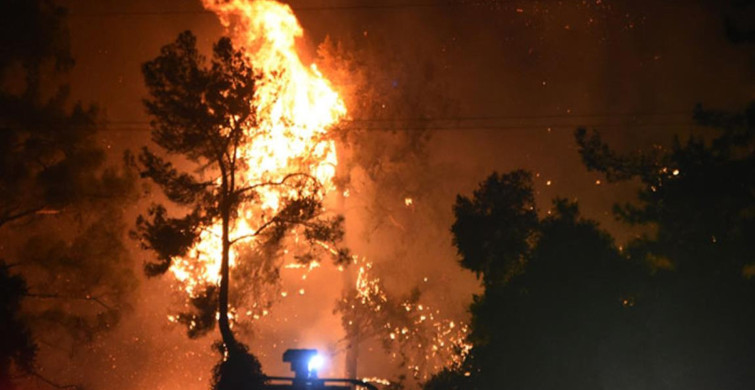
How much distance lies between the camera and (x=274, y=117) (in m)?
21.7

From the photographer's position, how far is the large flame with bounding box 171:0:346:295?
2158cm

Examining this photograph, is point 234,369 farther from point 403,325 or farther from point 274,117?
point 403,325

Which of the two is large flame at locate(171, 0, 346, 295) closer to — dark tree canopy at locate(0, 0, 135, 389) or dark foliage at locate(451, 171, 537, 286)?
dark tree canopy at locate(0, 0, 135, 389)

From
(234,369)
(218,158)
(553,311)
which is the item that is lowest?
(234,369)

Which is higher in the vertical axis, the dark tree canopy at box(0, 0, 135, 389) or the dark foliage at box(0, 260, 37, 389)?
the dark tree canopy at box(0, 0, 135, 389)


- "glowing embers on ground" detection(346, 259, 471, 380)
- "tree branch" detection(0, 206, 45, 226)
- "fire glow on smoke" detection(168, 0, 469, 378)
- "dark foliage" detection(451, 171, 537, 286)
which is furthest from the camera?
"glowing embers on ground" detection(346, 259, 471, 380)

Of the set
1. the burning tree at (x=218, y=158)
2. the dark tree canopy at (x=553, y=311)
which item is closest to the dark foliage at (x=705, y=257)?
the dark tree canopy at (x=553, y=311)

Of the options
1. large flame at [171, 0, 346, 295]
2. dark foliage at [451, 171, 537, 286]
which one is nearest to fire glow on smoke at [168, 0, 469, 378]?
large flame at [171, 0, 346, 295]

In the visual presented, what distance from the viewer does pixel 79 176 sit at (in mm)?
21719

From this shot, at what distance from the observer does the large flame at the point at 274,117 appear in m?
21.6

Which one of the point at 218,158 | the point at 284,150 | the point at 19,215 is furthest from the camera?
the point at 284,150

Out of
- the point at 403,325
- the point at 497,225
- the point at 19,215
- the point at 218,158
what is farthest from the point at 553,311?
the point at 403,325

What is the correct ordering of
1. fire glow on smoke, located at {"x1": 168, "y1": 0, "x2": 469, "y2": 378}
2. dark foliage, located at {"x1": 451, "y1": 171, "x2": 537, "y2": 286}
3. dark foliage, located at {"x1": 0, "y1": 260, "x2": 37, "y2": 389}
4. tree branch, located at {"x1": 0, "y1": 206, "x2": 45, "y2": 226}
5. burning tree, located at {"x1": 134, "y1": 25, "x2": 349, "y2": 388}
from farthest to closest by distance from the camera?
fire glow on smoke, located at {"x1": 168, "y1": 0, "x2": 469, "y2": 378} < tree branch, located at {"x1": 0, "y1": 206, "x2": 45, "y2": 226} < burning tree, located at {"x1": 134, "y1": 25, "x2": 349, "y2": 388} < dark foliage, located at {"x1": 451, "y1": 171, "x2": 537, "y2": 286} < dark foliage, located at {"x1": 0, "y1": 260, "x2": 37, "y2": 389}

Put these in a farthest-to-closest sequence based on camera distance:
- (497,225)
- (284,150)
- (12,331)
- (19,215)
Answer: (284,150), (19,215), (497,225), (12,331)
